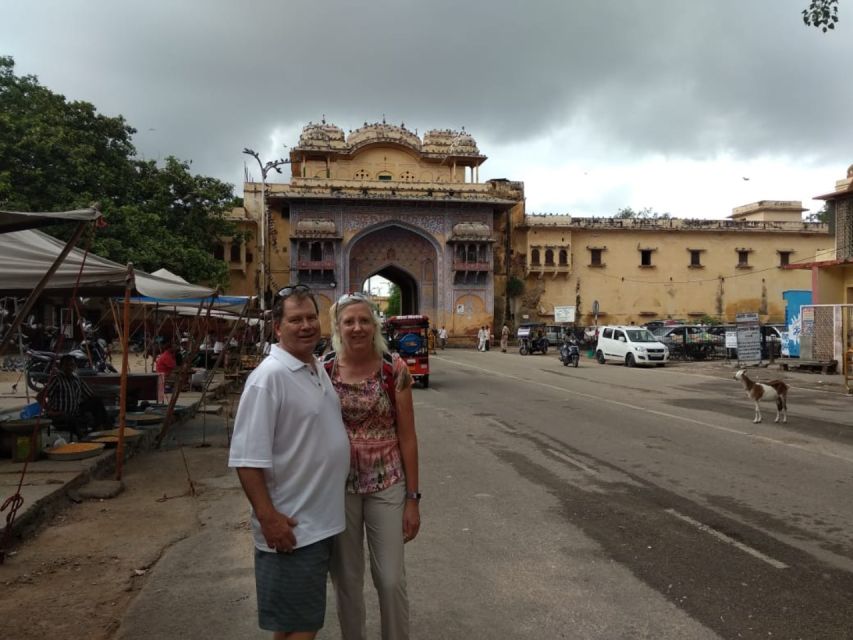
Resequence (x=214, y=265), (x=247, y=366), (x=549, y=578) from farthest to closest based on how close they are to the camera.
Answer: (x=214, y=265) → (x=247, y=366) → (x=549, y=578)

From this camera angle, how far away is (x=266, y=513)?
216 cm

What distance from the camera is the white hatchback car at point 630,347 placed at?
23.1 meters

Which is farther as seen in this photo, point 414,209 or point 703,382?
point 414,209

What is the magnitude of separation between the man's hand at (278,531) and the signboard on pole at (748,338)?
69.5 ft

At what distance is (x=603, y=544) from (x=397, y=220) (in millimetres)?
34315

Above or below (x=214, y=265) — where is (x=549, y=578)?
below

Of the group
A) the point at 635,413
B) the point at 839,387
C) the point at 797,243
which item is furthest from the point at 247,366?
the point at 797,243

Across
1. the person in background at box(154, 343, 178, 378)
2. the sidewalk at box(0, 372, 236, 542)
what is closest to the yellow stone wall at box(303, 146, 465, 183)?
the person in background at box(154, 343, 178, 378)

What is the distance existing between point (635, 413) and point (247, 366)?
11938 mm

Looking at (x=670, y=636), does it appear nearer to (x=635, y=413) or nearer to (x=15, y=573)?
(x=15, y=573)

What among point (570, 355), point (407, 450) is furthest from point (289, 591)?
point (570, 355)

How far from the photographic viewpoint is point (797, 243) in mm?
42906

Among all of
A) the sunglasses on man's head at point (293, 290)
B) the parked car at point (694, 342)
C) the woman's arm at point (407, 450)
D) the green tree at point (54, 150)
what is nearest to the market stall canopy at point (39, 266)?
the sunglasses on man's head at point (293, 290)

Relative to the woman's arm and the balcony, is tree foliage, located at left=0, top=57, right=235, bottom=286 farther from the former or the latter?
the woman's arm
